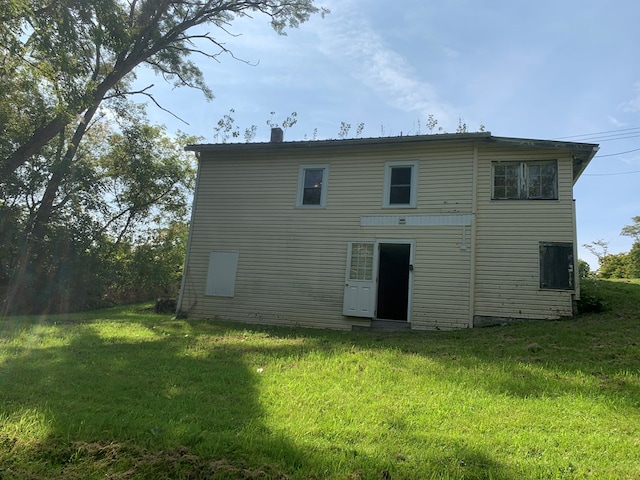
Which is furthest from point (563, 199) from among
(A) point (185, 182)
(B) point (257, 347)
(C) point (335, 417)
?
(A) point (185, 182)

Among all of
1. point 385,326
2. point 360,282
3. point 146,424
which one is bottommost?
point 146,424

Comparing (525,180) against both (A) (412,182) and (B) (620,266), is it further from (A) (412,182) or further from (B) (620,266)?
(B) (620,266)

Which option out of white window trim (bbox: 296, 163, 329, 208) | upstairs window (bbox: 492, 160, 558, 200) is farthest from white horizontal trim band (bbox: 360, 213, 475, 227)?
white window trim (bbox: 296, 163, 329, 208)

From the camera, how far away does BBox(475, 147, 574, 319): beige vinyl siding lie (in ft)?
31.3

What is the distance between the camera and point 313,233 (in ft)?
37.5

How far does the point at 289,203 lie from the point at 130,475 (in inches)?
378

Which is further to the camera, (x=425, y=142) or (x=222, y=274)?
(x=222, y=274)

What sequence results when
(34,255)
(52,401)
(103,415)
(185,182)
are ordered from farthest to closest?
(185,182) < (34,255) < (52,401) < (103,415)

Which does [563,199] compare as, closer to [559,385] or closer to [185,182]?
[559,385]

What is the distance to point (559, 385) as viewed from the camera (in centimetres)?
452

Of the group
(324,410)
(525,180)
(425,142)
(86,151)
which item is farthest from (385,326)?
(86,151)

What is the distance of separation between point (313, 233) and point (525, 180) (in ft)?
18.7

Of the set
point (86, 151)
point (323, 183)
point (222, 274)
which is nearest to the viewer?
point (323, 183)

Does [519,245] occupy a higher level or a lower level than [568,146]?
lower
